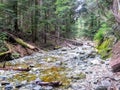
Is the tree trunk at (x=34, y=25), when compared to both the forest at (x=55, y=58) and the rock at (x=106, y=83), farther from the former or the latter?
the rock at (x=106, y=83)

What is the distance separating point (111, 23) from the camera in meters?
14.2

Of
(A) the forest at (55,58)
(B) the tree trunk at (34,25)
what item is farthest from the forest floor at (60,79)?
(B) the tree trunk at (34,25)


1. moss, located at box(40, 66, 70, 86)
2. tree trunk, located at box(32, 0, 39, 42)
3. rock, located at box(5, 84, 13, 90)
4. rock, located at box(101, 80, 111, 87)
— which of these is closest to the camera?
rock, located at box(101, 80, 111, 87)

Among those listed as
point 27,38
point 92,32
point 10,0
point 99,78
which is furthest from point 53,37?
point 99,78

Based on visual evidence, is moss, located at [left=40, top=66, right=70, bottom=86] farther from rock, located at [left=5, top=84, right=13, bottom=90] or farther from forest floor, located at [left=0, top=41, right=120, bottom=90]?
rock, located at [left=5, top=84, right=13, bottom=90]

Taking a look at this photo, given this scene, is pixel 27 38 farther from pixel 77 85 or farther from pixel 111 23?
pixel 77 85

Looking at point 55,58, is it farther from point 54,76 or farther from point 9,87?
point 9,87

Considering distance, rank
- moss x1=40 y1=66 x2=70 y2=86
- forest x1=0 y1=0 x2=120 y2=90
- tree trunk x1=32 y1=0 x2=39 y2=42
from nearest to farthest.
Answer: forest x1=0 y1=0 x2=120 y2=90 → moss x1=40 y1=66 x2=70 y2=86 → tree trunk x1=32 y1=0 x2=39 y2=42

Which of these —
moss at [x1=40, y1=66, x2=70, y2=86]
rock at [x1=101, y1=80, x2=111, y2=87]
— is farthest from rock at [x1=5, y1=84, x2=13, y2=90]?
rock at [x1=101, y1=80, x2=111, y2=87]

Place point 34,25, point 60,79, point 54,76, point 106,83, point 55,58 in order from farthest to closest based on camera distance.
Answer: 1. point 34,25
2. point 55,58
3. point 54,76
4. point 60,79
5. point 106,83

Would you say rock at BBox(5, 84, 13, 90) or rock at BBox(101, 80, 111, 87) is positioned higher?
rock at BBox(101, 80, 111, 87)

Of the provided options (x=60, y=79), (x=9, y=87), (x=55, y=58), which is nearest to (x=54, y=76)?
(x=60, y=79)

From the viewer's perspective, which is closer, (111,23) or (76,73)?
(76,73)

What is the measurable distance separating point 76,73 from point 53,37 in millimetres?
15056
